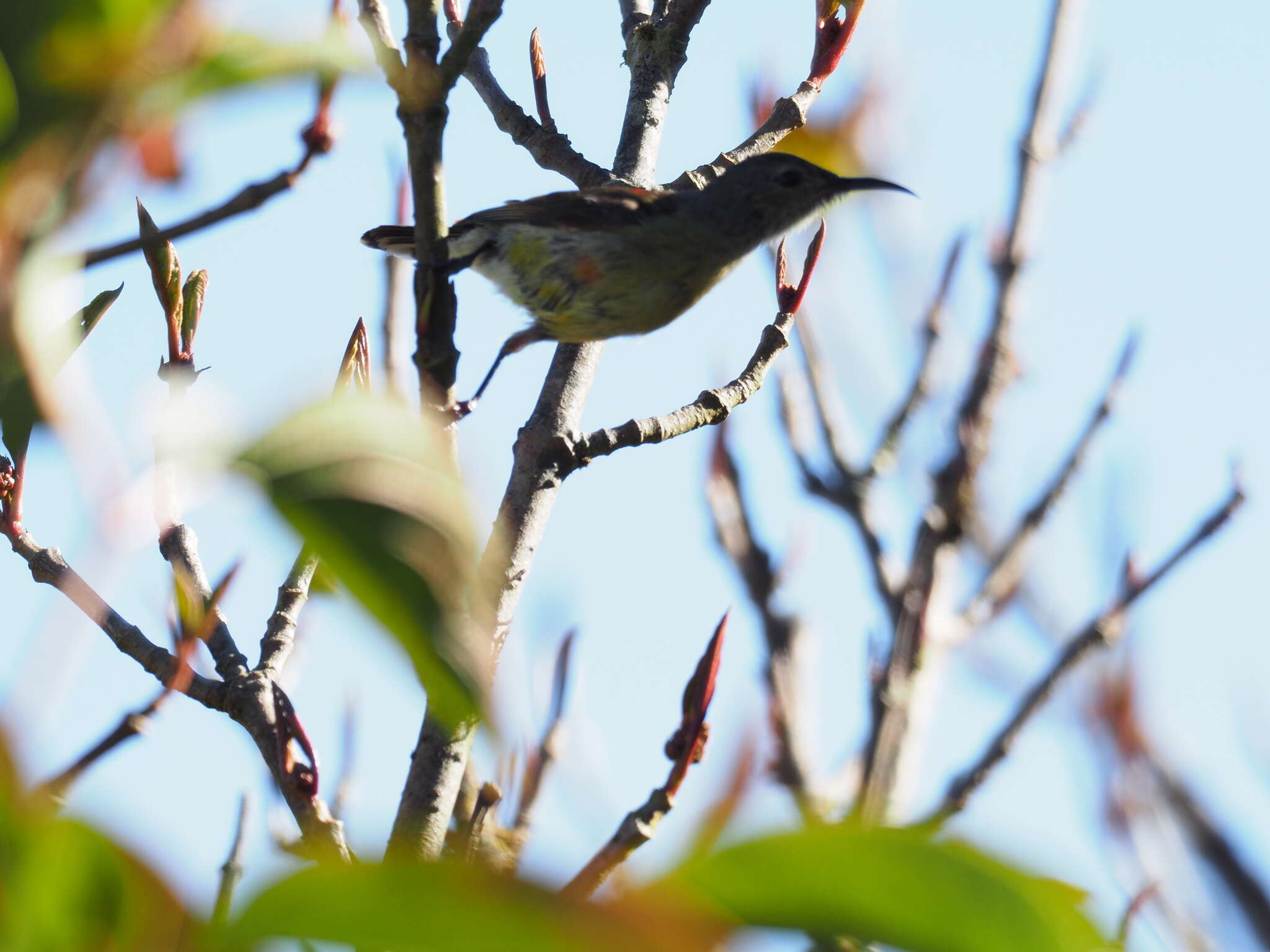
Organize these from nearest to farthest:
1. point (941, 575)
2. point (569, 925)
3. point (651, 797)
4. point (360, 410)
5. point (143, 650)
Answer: point (569, 925), point (360, 410), point (651, 797), point (143, 650), point (941, 575)

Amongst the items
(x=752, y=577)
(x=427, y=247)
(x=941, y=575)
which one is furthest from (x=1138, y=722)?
(x=427, y=247)

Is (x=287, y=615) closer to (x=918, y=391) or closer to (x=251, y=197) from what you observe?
(x=251, y=197)

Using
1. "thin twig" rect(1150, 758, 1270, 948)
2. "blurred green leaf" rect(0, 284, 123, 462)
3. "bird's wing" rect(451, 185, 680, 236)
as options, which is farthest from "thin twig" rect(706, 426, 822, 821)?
"blurred green leaf" rect(0, 284, 123, 462)

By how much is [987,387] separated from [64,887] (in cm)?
407

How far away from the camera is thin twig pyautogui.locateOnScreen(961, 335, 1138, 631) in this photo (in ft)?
13.3

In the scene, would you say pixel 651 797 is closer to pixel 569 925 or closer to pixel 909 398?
pixel 569 925

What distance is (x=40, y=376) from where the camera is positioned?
88 cm

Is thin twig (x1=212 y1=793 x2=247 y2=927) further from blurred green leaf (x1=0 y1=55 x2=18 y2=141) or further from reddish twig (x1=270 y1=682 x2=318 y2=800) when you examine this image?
blurred green leaf (x1=0 y1=55 x2=18 y2=141)

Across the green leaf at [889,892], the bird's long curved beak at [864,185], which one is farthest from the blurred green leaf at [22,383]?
the bird's long curved beak at [864,185]

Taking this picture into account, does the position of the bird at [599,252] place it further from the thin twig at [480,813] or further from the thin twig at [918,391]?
the thin twig at [480,813]

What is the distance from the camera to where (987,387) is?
4.43 meters

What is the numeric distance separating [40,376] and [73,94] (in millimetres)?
211

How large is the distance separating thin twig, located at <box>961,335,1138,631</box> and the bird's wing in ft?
5.50

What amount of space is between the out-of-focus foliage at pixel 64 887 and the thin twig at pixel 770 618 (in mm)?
3056
